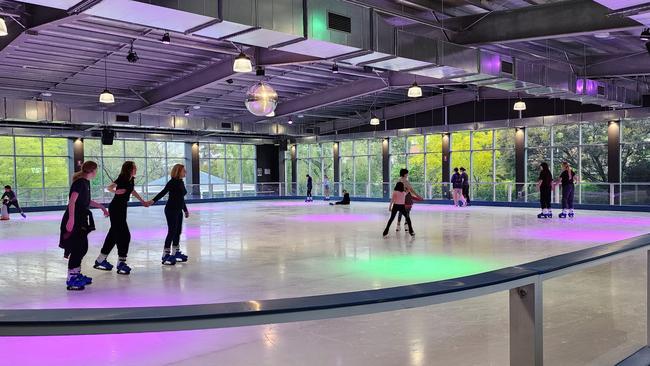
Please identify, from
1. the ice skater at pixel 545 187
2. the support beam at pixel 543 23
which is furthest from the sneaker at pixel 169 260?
the ice skater at pixel 545 187

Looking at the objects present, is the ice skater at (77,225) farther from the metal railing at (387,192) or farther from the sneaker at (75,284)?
the metal railing at (387,192)

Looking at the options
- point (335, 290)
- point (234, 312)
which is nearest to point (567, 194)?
point (335, 290)

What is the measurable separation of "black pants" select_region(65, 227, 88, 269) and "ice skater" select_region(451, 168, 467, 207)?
55.3 ft

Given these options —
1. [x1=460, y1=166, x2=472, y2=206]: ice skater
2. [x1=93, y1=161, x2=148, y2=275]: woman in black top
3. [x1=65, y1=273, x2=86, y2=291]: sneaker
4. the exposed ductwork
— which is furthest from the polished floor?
[x1=460, y1=166, x2=472, y2=206]: ice skater

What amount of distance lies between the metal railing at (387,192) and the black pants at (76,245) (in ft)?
57.9

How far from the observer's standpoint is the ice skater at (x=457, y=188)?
21.0 m

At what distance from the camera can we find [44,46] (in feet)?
42.8

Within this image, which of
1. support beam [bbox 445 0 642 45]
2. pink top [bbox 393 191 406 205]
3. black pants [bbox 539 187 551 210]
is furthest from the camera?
black pants [bbox 539 187 551 210]

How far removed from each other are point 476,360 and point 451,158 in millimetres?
23052

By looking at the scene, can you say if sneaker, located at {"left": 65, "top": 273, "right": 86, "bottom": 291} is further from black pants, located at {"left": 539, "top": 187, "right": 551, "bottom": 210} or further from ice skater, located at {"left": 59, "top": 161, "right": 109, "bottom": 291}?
black pants, located at {"left": 539, "top": 187, "right": 551, "bottom": 210}

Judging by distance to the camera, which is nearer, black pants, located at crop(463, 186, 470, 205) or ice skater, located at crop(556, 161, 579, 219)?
ice skater, located at crop(556, 161, 579, 219)

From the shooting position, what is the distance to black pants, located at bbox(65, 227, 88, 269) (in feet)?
19.6

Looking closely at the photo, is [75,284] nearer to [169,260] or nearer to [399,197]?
[169,260]

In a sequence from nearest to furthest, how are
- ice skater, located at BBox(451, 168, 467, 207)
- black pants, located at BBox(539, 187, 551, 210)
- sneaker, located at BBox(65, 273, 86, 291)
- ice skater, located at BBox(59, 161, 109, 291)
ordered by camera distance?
ice skater, located at BBox(59, 161, 109, 291)
sneaker, located at BBox(65, 273, 86, 291)
black pants, located at BBox(539, 187, 551, 210)
ice skater, located at BBox(451, 168, 467, 207)
